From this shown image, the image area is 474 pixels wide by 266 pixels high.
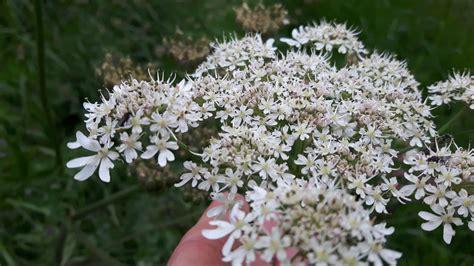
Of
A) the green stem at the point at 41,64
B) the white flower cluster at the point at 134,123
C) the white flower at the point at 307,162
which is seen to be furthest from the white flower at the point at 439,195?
the green stem at the point at 41,64

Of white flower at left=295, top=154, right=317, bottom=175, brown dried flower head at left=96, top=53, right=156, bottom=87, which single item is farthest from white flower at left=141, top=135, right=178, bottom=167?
brown dried flower head at left=96, top=53, right=156, bottom=87

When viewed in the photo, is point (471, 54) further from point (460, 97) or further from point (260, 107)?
point (260, 107)

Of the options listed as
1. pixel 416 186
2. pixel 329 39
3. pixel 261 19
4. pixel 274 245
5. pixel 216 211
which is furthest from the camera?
pixel 261 19

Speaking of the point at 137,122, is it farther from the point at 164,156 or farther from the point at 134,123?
the point at 164,156

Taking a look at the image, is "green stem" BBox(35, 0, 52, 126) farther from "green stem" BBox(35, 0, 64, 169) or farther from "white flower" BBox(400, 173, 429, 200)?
"white flower" BBox(400, 173, 429, 200)

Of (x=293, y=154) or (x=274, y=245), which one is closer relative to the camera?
(x=274, y=245)

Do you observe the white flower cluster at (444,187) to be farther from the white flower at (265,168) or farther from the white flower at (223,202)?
the white flower at (223,202)

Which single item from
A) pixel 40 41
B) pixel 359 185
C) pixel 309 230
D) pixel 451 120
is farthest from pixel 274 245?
pixel 40 41
